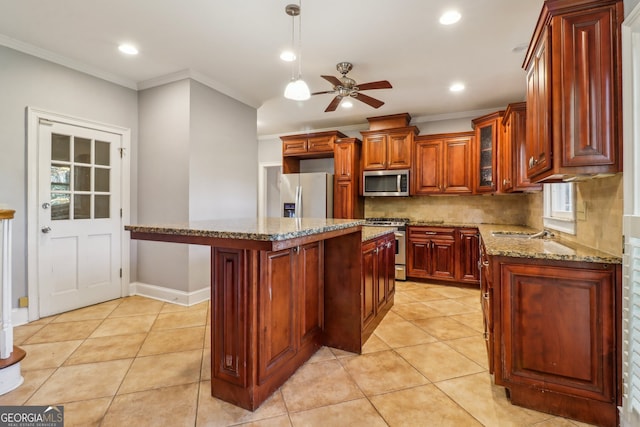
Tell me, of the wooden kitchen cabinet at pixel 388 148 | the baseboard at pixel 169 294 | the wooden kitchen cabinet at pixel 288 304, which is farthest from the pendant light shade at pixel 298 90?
the wooden kitchen cabinet at pixel 388 148

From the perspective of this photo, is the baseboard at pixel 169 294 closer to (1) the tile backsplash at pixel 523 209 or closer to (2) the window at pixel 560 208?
(1) the tile backsplash at pixel 523 209

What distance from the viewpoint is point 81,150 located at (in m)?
3.34

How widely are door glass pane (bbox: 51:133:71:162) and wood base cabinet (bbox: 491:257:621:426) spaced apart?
3996mm

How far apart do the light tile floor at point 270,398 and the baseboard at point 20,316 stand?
8 cm

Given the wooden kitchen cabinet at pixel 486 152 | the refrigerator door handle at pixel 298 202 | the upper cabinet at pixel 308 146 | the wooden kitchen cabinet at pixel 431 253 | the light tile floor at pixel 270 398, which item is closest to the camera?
the light tile floor at pixel 270 398

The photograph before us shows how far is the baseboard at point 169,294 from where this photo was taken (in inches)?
137

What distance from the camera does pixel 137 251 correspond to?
3.83m

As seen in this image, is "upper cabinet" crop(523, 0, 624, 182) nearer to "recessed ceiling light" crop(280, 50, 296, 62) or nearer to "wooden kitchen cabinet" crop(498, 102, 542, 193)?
"wooden kitchen cabinet" crop(498, 102, 542, 193)

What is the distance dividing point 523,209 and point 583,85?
3.38m

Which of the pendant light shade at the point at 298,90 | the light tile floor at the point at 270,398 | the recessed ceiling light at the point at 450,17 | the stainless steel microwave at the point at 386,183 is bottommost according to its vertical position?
the light tile floor at the point at 270,398

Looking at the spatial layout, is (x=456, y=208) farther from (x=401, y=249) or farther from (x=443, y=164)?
(x=401, y=249)

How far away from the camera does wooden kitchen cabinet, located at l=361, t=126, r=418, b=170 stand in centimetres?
472

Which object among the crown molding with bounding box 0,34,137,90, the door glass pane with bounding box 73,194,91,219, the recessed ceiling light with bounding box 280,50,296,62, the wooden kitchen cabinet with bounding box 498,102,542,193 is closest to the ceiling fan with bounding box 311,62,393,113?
the recessed ceiling light with bounding box 280,50,296,62

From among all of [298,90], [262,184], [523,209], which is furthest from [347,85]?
[262,184]
